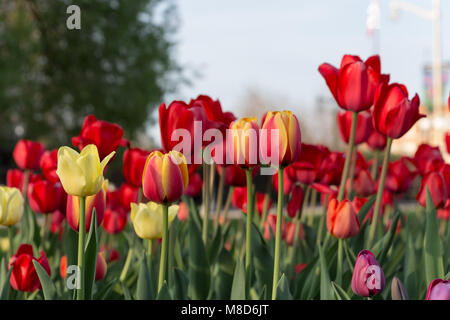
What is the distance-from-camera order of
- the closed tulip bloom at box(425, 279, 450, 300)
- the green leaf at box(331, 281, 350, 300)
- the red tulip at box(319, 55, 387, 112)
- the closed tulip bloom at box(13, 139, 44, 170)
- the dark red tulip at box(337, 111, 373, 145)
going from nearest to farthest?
the closed tulip bloom at box(425, 279, 450, 300), the green leaf at box(331, 281, 350, 300), the red tulip at box(319, 55, 387, 112), the dark red tulip at box(337, 111, 373, 145), the closed tulip bloom at box(13, 139, 44, 170)

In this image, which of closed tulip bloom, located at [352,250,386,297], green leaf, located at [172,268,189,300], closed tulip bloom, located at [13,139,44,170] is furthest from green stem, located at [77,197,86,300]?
closed tulip bloom, located at [13,139,44,170]

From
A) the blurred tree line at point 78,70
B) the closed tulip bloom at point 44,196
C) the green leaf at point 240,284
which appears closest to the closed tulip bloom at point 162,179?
the green leaf at point 240,284

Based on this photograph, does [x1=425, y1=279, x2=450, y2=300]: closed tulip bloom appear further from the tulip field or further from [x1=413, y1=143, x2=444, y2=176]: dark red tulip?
[x1=413, y1=143, x2=444, y2=176]: dark red tulip

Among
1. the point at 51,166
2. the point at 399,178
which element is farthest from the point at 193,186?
the point at 399,178

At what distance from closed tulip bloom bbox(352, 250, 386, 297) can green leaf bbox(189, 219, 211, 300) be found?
450 millimetres

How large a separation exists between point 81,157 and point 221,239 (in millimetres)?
753

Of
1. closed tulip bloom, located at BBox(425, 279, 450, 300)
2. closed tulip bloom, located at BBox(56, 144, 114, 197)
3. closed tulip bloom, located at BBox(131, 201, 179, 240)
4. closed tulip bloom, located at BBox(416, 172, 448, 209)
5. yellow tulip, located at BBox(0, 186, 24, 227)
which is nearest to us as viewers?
closed tulip bloom, located at BBox(425, 279, 450, 300)

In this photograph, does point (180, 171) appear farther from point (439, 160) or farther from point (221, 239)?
point (439, 160)

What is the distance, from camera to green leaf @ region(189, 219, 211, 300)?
53.8 inches

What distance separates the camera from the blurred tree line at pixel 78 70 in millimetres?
13062

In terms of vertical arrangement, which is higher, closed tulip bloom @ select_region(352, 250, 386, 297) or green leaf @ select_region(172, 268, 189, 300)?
closed tulip bloom @ select_region(352, 250, 386, 297)

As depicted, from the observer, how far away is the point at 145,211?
3.91 ft

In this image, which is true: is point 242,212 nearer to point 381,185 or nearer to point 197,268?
point 197,268
